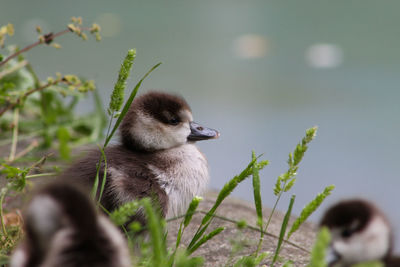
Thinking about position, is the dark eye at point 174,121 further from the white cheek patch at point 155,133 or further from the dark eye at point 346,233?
the dark eye at point 346,233

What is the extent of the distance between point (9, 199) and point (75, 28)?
836 mm

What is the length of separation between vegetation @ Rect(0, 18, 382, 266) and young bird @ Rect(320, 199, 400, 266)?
0.13 metres

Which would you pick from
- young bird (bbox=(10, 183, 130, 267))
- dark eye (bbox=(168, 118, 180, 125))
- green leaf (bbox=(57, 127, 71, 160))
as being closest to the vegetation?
green leaf (bbox=(57, 127, 71, 160))

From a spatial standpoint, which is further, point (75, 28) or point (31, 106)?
point (31, 106)

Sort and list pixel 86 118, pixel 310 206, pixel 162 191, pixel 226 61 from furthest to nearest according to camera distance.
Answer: pixel 226 61
pixel 86 118
pixel 162 191
pixel 310 206

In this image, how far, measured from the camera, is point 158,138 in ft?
7.63

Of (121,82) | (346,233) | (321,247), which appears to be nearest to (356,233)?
(346,233)

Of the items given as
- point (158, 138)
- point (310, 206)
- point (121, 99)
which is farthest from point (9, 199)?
point (310, 206)

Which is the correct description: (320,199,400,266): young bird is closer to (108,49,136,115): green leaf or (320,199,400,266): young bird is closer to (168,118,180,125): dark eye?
(108,49,136,115): green leaf

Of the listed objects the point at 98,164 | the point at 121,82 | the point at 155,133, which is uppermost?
the point at 121,82

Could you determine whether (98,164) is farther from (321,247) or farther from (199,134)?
(321,247)

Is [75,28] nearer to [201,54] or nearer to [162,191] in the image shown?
[162,191]

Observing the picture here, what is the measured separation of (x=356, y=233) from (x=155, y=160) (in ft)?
3.11

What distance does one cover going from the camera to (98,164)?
1964 mm
